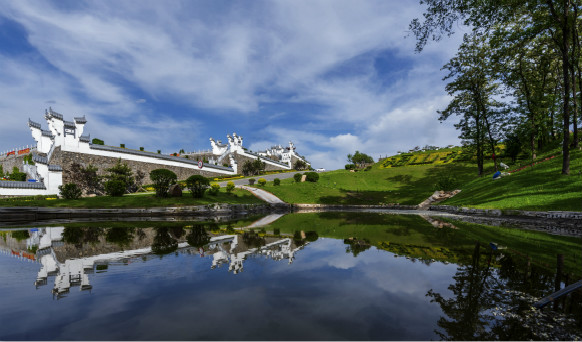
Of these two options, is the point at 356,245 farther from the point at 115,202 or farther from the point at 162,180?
the point at 115,202

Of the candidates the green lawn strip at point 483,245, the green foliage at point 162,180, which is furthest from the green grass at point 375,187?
the green lawn strip at point 483,245

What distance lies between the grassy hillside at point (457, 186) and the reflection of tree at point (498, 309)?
11519 mm

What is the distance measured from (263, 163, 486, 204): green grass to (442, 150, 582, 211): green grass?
13339 millimetres

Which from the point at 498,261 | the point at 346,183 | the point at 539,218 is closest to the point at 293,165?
the point at 346,183

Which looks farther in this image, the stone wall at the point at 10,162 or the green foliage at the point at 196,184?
the stone wall at the point at 10,162

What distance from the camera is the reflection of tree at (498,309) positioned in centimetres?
349

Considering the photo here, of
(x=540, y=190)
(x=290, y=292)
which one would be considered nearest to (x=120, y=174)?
(x=290, y=292)

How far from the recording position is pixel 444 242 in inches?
406

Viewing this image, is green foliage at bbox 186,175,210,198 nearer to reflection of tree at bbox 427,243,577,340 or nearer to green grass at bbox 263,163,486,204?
green grass at bbox 263,163,486,204

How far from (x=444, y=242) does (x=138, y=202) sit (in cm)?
2636

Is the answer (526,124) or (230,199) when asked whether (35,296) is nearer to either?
(230,199)

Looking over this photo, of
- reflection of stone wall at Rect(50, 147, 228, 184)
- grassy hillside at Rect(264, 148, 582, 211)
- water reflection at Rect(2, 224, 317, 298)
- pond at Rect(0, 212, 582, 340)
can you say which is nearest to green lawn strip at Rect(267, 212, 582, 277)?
pond at Rect(0, 212, 582, 340)

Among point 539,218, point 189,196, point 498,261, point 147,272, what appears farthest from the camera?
point 189,196

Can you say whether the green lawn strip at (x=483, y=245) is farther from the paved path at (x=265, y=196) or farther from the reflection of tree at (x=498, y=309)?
the paved path at (x=265, y=196)
